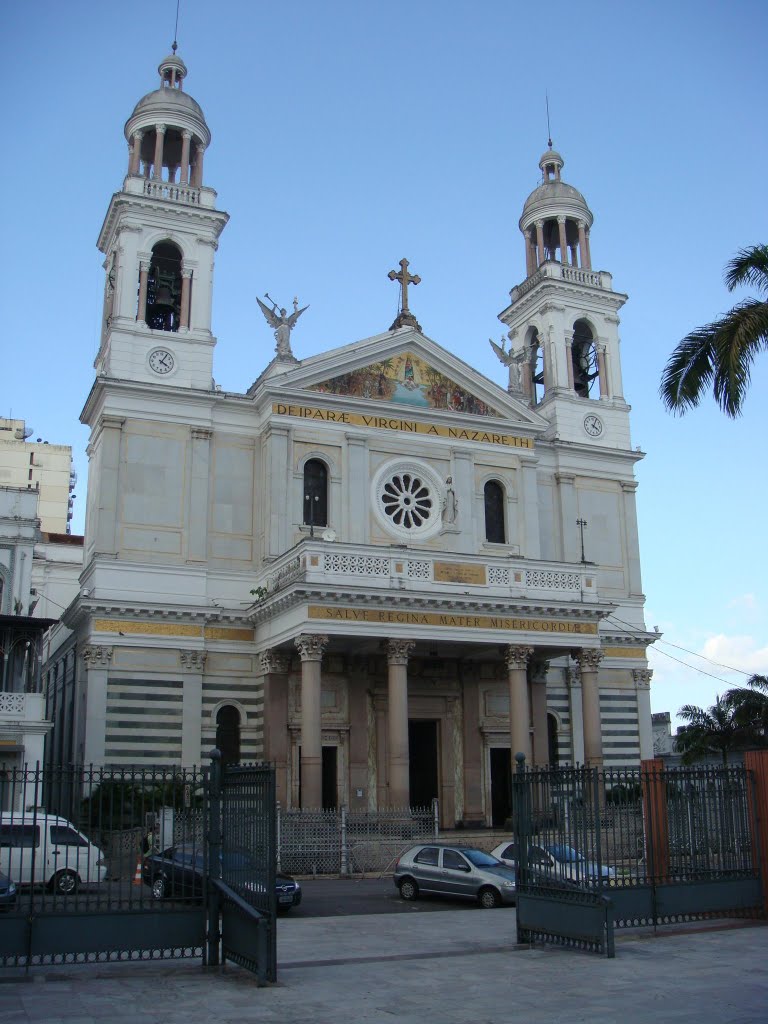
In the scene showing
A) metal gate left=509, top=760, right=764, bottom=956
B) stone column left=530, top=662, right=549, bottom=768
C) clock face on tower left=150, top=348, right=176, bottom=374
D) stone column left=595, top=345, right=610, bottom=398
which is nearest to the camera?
metal gate left=509, top=760, right=764, bottom=956

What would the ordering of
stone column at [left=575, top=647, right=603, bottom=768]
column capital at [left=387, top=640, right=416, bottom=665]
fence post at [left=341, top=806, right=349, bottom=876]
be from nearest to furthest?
fence post at [left=341, top=806, right=349, bottom=876]
column capital at [left=387, top=640, right=416, bottom=665]
stone column at [left=575, top=647, right=603, bottom=768]

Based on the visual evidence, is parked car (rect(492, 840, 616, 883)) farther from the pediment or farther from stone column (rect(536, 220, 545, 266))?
stone column (rect(536, 220, 545, 266))

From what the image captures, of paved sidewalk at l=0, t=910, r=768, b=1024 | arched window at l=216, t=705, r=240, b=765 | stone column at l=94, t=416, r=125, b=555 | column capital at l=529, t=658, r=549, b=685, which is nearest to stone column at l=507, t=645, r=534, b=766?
column capital at l=529, t=658, r=549, b=685

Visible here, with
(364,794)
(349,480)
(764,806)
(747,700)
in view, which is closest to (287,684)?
(364,794)

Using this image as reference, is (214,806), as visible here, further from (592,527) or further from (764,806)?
(592,527)

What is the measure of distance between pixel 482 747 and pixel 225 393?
14.8 metres

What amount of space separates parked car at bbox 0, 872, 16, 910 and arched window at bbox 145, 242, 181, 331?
25092 mm

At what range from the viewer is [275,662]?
33.8 meters

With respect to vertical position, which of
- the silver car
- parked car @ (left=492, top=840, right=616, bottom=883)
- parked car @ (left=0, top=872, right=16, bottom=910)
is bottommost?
the silver car

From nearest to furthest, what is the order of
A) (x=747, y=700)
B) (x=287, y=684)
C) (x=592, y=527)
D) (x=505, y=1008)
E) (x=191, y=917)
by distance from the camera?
(x=505, y=1008)
(x=191, y=917)
(x=287, y=684)
(x=592, y=527)
(x=747, y=700)

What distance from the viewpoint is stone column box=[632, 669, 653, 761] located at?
40375mm

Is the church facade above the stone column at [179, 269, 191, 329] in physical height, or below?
below

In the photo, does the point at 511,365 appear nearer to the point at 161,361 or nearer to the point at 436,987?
the point at 161,361

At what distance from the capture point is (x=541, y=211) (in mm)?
45688
